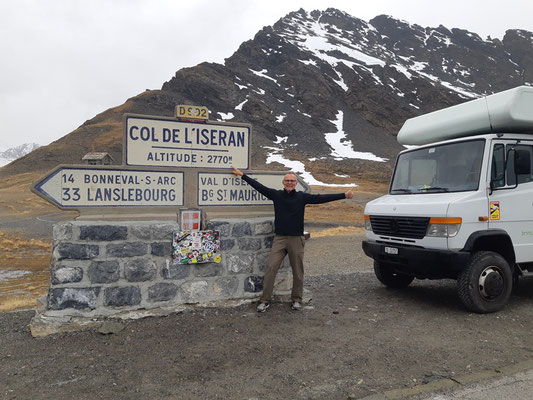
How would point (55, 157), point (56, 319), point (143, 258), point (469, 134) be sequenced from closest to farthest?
point (56, 319) → point (143, 258) → point (469, 134) → point (55, 157)

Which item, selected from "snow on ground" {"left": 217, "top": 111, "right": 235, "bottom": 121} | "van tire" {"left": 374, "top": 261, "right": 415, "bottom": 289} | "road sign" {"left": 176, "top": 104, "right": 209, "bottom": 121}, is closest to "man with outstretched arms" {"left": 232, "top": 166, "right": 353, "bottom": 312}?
"road sign" {"left": 176, "top": 104, "right": 209, "bottom": 121}

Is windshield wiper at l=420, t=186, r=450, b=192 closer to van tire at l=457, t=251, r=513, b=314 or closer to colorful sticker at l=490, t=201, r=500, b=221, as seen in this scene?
colorful sticker at l=490, t=201, r=500, b=221

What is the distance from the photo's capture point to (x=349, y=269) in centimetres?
1015

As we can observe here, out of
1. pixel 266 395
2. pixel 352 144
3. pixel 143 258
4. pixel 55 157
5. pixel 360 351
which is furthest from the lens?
pixel 352 144

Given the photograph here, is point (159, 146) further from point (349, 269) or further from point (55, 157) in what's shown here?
point (55, 157)

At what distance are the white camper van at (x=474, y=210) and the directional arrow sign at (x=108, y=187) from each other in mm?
3345

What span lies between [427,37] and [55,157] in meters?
187

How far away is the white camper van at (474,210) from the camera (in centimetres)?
576

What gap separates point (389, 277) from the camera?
7.71 m

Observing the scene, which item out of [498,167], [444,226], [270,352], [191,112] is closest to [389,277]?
[444,226]

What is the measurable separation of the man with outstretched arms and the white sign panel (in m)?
0.39

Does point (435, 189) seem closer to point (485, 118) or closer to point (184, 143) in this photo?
point (485, 118)

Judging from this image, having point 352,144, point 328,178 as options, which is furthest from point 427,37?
point 328,178

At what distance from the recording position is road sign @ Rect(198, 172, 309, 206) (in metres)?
6.19
